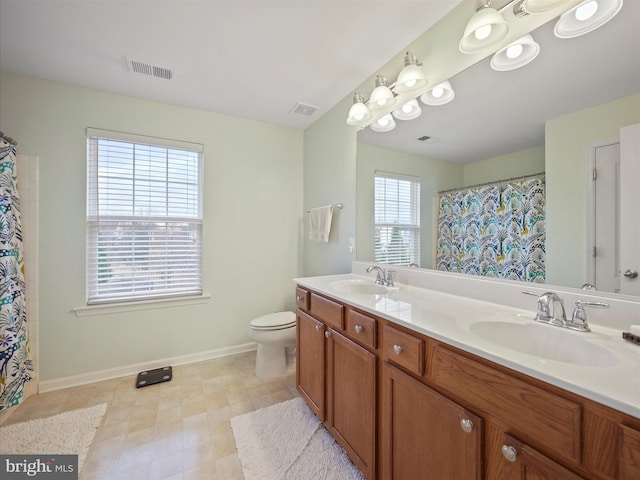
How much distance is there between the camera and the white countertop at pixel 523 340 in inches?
22.4

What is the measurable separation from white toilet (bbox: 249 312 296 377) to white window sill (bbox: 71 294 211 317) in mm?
680

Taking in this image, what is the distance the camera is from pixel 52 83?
207cm

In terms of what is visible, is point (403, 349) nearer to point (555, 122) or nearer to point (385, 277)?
point (385, 277)

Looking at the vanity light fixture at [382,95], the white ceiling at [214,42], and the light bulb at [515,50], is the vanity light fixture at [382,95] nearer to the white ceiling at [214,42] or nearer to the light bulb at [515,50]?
the white ceiling at [214,42]

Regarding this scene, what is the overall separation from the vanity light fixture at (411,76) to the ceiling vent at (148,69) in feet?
5.48

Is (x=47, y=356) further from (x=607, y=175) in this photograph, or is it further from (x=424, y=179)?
(x=607, y=175)

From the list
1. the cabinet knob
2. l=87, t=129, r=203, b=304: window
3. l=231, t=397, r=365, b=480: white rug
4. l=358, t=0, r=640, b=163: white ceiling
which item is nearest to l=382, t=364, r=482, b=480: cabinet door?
the cabinet knob

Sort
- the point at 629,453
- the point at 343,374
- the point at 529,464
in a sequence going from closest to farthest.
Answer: the point at 629,453
the point at 529,464
the point at 343,374

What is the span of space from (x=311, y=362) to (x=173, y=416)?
1014mm

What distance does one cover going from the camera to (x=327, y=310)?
153cm

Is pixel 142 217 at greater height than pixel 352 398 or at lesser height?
greater

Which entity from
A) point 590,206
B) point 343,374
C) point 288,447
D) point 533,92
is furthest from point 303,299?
point 533,92

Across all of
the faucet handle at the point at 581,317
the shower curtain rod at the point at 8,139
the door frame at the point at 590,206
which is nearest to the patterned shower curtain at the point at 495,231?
the door frame at the point at 590,206

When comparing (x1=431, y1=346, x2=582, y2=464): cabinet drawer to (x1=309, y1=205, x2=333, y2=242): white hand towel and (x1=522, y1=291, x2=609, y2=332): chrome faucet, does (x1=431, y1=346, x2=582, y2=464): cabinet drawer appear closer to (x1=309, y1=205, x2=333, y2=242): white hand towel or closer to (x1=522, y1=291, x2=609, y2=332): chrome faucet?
(x1=522, y1=291, x2=609, y2=332): chrome faucet
